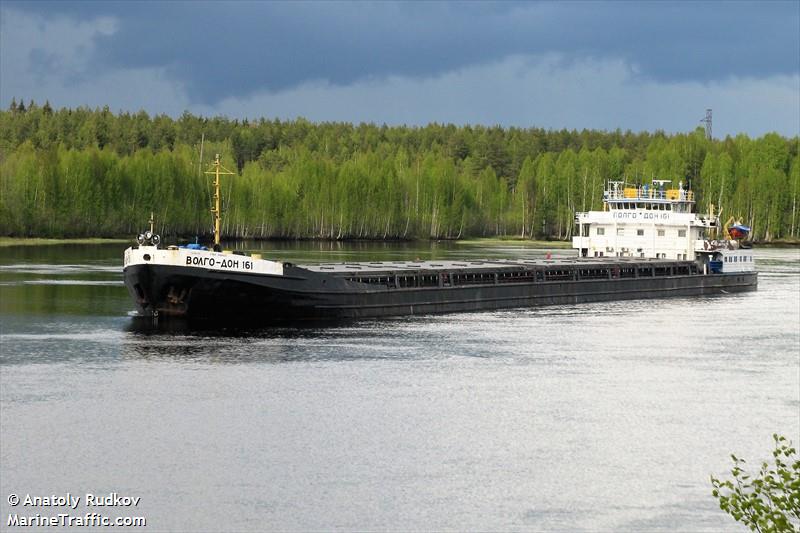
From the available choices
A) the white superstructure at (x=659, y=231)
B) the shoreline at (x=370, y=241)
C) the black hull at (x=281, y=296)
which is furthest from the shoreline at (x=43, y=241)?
the black hull at (x=281, y=296)

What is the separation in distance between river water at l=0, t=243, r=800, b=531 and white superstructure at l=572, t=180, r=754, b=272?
22309mm

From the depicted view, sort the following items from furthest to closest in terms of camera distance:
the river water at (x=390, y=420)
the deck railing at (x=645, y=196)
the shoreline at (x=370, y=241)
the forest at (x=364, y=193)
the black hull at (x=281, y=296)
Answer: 1. the forest at (x=364, y=193)
2. the shoreline at (x=370, y=241)
3. the deck railing at (x=645, y=196)
4. the black hull at (x=281, y=296)
5. the river water at (x=390, y=420)

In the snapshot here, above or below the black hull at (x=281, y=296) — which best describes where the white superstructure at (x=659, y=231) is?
above

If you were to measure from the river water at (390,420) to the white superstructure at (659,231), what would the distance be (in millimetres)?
22309

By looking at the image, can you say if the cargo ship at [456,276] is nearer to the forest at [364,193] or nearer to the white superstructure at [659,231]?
the white superstructure at [659,231]

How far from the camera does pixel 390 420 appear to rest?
31.4 metres

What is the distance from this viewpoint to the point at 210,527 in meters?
22.4

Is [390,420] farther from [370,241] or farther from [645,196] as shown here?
[370,241]

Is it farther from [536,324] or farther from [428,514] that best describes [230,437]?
[536,324]

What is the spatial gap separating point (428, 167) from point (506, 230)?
15848 millimetres

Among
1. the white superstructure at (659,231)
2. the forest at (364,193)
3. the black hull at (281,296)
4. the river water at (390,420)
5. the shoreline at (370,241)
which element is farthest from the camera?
the forest at (364,193)

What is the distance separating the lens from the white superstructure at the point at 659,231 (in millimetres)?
75375

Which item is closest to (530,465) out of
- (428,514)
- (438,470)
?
(438,470)

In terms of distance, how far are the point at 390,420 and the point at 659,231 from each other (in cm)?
4872
